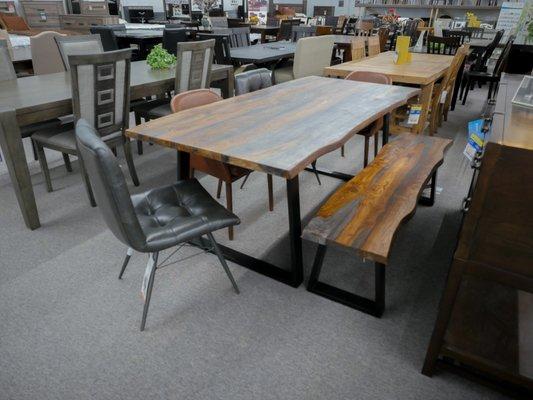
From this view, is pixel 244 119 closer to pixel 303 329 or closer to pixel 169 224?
pixel 169 224

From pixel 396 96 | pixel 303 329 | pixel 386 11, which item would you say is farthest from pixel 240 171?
pixel 386 11

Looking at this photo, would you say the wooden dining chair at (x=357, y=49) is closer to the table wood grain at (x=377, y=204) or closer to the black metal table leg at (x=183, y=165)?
the table wood grain at (x=377, y=204)

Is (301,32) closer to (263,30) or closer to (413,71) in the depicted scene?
(263,30)

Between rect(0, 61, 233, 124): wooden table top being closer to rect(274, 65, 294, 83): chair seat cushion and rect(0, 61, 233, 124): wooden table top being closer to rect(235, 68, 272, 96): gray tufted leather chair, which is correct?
rect(235, 68, 272, 96): gray tufted leather chair

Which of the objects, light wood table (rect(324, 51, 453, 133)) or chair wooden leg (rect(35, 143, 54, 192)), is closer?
chair wooden leg (rect(35, 143, 54, 192))

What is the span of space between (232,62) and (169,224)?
3.25 metres

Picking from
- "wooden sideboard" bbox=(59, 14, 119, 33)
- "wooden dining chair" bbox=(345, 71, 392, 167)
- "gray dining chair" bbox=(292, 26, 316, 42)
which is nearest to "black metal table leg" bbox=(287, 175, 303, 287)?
"wooden dining chair" bbox=(345, 71, 392, 167)

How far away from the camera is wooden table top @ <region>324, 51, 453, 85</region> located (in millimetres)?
3162

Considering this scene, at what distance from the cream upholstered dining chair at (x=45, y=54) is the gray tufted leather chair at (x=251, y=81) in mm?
1895

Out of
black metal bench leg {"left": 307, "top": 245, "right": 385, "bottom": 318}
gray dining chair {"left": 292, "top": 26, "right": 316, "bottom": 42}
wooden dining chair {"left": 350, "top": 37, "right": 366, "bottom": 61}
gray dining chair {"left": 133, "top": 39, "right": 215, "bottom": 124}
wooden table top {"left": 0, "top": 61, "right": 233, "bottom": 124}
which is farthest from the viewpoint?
gray dining chair {"left": 292, "top": 26, "right": 316, "bottom": 42}

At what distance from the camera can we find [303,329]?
1.57 meters

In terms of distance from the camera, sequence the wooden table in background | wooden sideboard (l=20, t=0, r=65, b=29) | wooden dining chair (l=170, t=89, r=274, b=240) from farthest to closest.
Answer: the wooden table in background < wooden sideboard (l=20, t=0, r=65, b=29) < wooden dining chair (l=170, t=89, r=274, b=240)

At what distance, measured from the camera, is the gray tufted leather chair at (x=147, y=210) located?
118 centimetres

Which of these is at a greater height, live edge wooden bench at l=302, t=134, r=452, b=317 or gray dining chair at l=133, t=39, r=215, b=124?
gray dining chair at l=133, t=39, r=215, b=124
